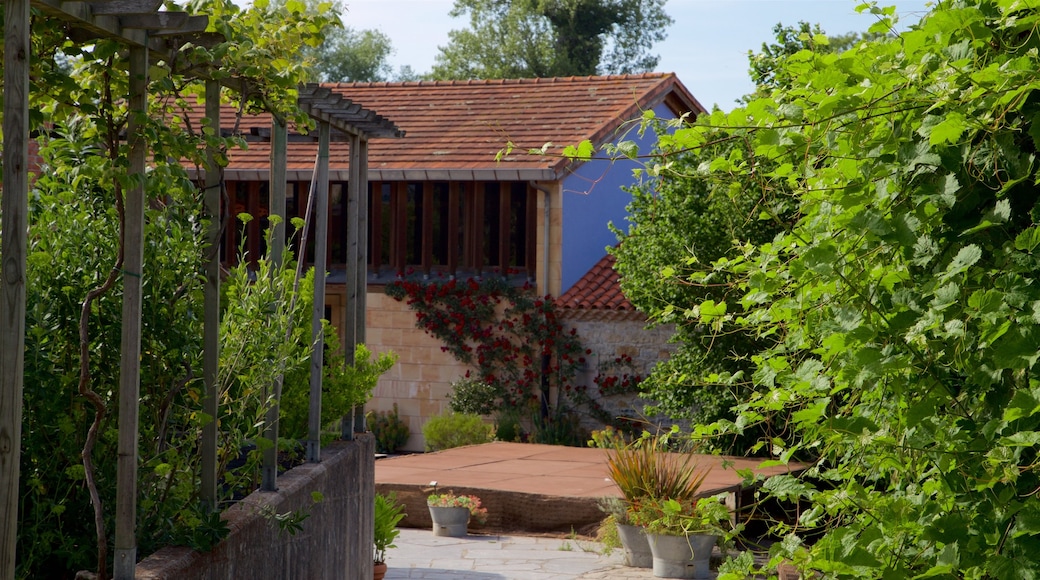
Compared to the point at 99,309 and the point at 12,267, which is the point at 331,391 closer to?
the point at 99,309

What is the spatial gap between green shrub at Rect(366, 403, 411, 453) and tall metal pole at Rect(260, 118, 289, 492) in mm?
11504

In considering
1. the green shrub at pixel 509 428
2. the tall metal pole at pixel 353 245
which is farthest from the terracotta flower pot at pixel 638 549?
the green shrub at pixel 509 428

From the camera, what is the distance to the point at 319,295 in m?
6.22

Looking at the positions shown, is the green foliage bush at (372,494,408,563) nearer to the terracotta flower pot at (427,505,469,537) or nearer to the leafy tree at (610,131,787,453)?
the terracotta flower pot at (427,505,469,537)

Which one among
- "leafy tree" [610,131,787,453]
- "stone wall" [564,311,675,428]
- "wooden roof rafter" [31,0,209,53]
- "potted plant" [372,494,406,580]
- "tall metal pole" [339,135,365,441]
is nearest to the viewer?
"wooden roof rafter" [31,0,209,53]

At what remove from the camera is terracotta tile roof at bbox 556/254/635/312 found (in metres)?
16.0

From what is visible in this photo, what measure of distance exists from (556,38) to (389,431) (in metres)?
20.6

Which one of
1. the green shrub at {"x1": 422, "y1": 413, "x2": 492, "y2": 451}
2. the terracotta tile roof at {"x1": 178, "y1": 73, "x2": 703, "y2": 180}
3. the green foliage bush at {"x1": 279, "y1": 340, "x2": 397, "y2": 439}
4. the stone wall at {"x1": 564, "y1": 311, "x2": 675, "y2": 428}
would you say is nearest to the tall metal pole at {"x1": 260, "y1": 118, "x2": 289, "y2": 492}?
the green foliage bush at {"x1": 279, "y1": 340, "x2": 397, "y2": 439}

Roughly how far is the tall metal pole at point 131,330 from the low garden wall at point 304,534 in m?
0.14

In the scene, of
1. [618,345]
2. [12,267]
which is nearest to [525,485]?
[618,345]

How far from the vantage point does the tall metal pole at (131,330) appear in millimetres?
3443

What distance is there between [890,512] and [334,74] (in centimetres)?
4405

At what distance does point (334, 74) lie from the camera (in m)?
44.8

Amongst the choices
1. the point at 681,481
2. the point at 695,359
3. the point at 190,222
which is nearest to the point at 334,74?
the point at 695,359
